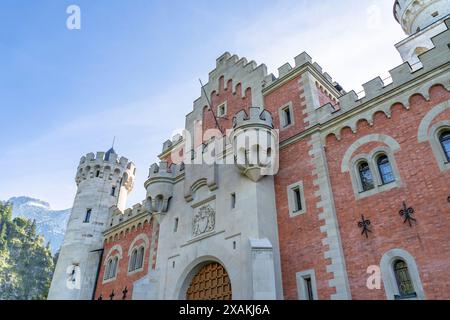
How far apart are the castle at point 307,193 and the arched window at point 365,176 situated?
0.05 metres

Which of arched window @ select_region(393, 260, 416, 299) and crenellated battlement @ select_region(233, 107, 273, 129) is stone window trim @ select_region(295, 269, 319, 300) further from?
crenellated battlement @ select_region(233, 107, 273, 129)

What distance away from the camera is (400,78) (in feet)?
44.0

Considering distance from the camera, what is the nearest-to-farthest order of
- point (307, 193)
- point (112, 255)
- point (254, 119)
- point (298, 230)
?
point (298, 230) → point (307, 193) → point (254, 119) → point (112, 255)

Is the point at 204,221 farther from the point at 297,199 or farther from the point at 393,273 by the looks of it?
the point at 393,273

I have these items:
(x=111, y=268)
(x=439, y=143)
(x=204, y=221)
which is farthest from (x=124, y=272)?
(x=439, y=143)

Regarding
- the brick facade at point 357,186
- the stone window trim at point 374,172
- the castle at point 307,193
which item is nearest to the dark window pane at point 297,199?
the castle at point 307,193

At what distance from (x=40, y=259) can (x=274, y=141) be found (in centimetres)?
7330

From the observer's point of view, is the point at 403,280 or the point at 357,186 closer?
the point at 403,280

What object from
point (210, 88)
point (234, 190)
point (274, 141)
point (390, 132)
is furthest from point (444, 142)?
point (210, 88)

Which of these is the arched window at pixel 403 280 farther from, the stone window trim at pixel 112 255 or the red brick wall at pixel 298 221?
the stone window trim at pixel 112 255

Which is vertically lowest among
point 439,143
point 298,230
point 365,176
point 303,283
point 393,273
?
point 393,273

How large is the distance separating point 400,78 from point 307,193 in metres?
6.09

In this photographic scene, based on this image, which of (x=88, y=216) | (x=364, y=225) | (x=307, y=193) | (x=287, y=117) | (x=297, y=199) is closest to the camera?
(x=364, y=225)
